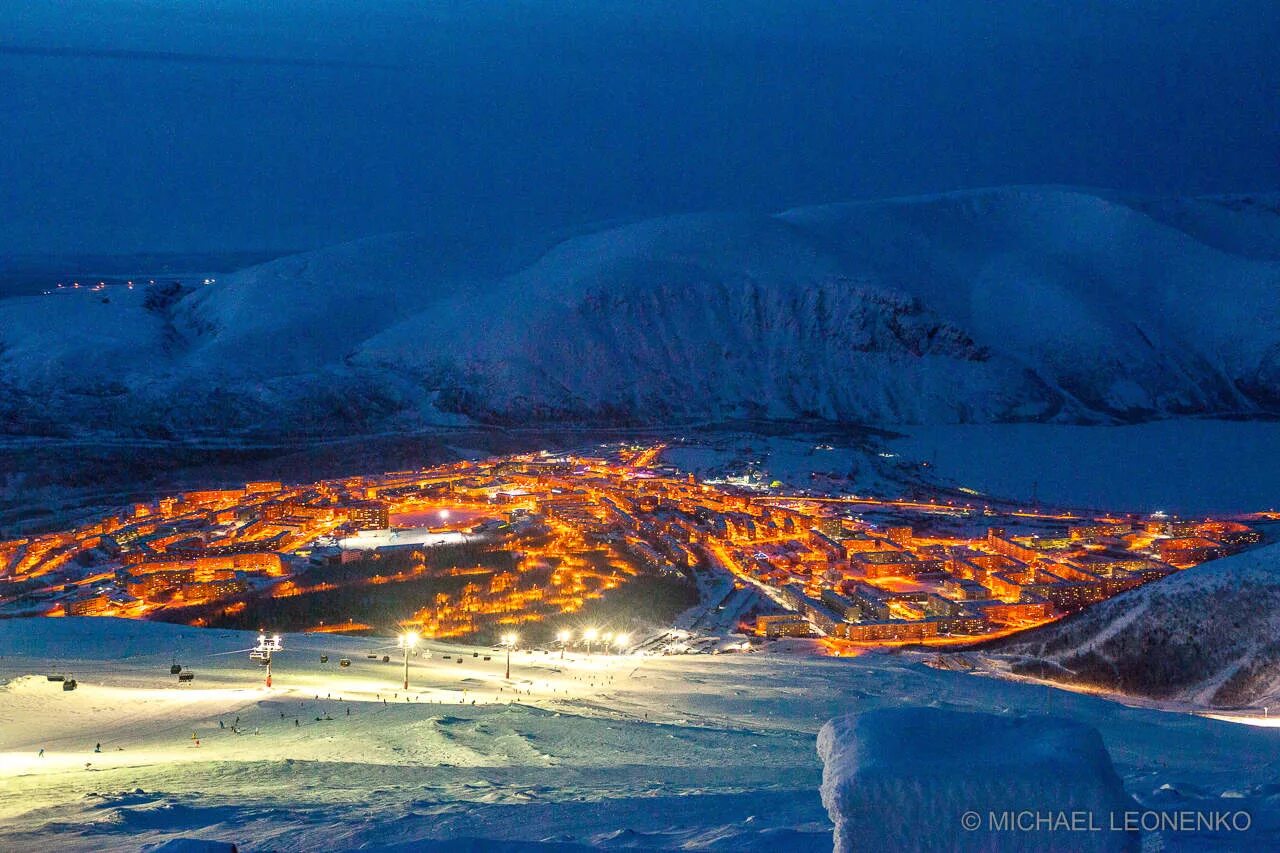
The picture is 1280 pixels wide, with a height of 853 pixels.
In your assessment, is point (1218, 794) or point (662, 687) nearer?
point (1218, 794)

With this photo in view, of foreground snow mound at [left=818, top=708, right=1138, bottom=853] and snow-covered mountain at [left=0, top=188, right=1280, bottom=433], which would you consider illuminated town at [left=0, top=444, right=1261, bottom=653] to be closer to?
snow-covered mountain at [left=0, top=188, right=1280, bottom=433]

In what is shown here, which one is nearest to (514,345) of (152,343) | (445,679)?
(152,343)

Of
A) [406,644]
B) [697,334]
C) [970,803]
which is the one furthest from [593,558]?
[697,334]

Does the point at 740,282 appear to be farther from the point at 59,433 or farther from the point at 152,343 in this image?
the point at 59,433

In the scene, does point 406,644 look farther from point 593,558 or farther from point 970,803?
point 970,803

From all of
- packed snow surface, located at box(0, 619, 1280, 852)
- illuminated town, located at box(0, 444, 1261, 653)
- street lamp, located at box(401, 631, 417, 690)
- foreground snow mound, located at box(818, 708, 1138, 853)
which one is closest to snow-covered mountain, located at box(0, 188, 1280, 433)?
illuminated town, located at box(0, 444, 1261, 653)

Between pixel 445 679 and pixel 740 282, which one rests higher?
pixel 740 282

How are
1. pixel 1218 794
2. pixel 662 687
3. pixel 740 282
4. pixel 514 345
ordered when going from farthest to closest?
pixel 740 282, pixel 514 345, pixel 662 687, pixel 1218 794
